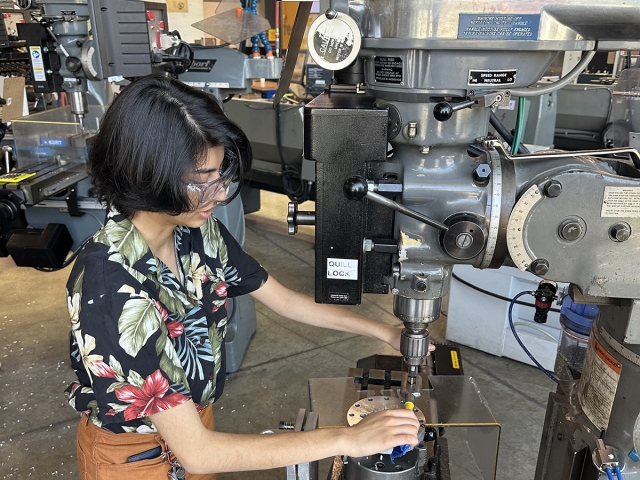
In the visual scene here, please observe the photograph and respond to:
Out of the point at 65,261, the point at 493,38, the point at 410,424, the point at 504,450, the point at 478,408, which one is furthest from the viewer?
the point at 504,450

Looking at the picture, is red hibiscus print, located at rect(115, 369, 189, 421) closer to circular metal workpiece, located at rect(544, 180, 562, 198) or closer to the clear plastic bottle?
circular metal workpiece, located at rect(544, 180, 562, 198)

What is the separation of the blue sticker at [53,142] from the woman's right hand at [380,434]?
148cm

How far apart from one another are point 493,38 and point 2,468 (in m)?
1.96

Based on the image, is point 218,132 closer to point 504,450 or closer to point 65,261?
point 65,261

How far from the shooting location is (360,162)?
0.76 m

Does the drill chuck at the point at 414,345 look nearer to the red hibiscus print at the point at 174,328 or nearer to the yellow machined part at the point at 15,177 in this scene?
the red hibiscus print at the point at 174,328

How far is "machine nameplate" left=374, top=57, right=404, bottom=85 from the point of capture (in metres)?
0.75

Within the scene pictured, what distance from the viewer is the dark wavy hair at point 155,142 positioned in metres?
0.82

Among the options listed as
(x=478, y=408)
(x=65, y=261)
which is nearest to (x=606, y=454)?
(x=478, y=408)

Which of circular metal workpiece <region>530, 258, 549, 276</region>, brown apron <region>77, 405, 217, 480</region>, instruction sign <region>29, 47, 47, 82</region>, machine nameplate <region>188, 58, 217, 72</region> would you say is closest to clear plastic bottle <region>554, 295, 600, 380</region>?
circular metal workpiece <region>530, 258, 549, 276</region>

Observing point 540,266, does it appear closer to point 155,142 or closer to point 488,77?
point 488,77

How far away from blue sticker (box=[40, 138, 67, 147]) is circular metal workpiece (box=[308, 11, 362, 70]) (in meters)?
1.37

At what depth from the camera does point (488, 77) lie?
2.44 ft

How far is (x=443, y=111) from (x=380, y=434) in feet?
1.55
